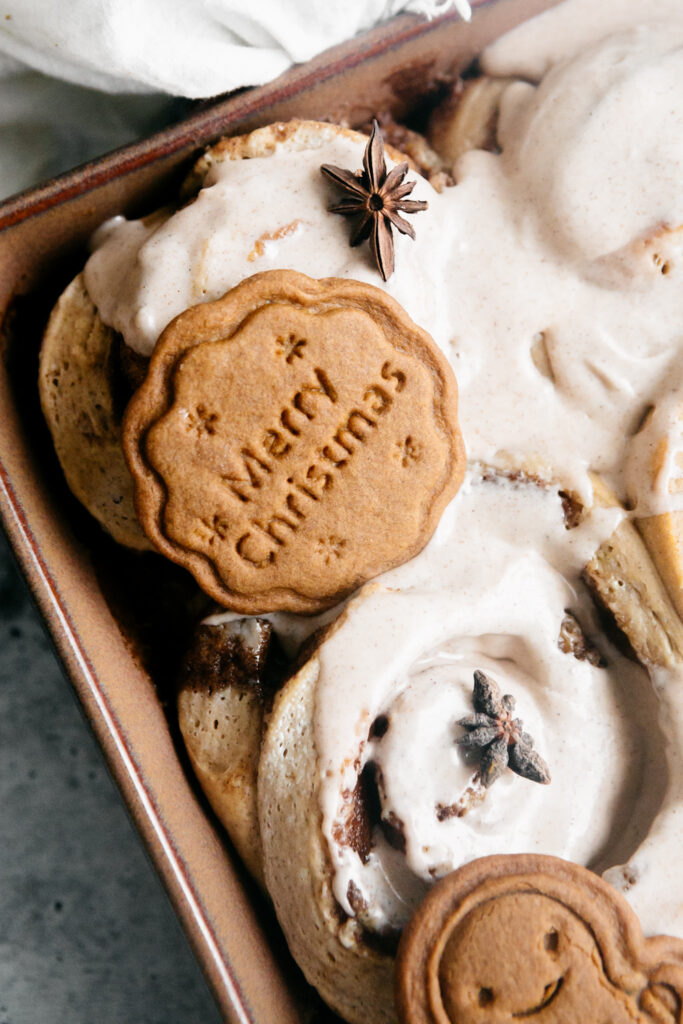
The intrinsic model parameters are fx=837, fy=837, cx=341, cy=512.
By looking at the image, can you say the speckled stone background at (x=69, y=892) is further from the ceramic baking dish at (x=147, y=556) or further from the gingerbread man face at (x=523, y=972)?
the gingerbread man face at (x=523, y=972)

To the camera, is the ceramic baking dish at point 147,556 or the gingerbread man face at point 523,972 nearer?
the gingerbread man face at point 523,972

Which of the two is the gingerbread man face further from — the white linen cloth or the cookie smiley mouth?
the white linen cloth

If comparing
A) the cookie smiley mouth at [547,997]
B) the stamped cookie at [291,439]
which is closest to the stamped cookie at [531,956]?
the cookie smiley mouth at [547,997]

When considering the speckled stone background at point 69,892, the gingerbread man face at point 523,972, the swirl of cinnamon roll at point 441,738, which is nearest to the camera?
the gingerbread man face at point 523,972

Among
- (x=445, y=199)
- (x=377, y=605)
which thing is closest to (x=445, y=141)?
(x=445, y=199)

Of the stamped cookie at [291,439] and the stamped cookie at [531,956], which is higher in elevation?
the stamped cookie at [291,439]

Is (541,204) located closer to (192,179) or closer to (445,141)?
(445,141)

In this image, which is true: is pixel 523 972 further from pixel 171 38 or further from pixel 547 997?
pixel 171 38
